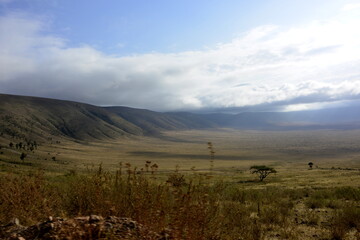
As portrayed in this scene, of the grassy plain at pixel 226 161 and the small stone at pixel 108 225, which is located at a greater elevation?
the small stone at pixel 108 225

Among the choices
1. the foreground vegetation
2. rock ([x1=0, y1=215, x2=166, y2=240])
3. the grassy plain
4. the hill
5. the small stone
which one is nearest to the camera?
rock ([x1=0, y1=215, x2=166, y2=240])

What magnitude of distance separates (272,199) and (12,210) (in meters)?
9.36

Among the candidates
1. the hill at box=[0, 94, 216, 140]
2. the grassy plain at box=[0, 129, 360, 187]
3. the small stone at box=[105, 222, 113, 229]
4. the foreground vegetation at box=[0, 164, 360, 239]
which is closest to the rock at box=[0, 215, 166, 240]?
the small stone at box=[105, 222, 113, 229]

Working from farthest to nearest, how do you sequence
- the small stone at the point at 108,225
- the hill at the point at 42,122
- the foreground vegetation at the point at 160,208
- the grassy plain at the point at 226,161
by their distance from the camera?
1. the hill at the point at 42,122
2. the grassy plain at the point at 226,161
3. the foreground vegetation at the point at 160,208
4. the small stone at the point at 108,225

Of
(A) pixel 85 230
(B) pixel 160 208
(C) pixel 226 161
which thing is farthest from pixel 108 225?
(C) pixel 226 161

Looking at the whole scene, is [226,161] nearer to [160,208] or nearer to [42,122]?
[160,208]

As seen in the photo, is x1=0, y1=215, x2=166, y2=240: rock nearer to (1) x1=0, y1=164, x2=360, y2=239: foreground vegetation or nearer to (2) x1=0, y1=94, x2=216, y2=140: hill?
(1) x1=0, y1=164, x2=360, y2=239: foreground vegetation

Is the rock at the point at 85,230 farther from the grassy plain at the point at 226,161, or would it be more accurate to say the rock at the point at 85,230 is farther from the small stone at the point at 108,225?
the grassy plain at the point at 226,161

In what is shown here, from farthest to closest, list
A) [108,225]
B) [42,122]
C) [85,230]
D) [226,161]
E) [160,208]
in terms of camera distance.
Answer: [42,122], [226,161], [160,208], [108,225], [85,230]

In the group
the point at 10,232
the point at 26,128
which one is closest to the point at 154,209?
the point at 10,232

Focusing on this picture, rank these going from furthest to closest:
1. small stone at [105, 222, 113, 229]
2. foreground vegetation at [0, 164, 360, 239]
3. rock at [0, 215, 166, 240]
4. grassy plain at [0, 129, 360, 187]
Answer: grassy plain at [0, 129, 360, 187], foreground vegetation at [0, 164, 360, 239], small stone at [105, 222, 113, 229], rock at [0, 215, 166, 240]

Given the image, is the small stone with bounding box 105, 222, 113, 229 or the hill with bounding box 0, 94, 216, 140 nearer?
the small stone with bounding box 105, 222, 113, 229

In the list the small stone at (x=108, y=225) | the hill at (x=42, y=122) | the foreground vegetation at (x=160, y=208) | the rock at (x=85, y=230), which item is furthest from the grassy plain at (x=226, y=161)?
the hill at (x=42, y=122)

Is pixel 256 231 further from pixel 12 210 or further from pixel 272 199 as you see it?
pixel 272 199
